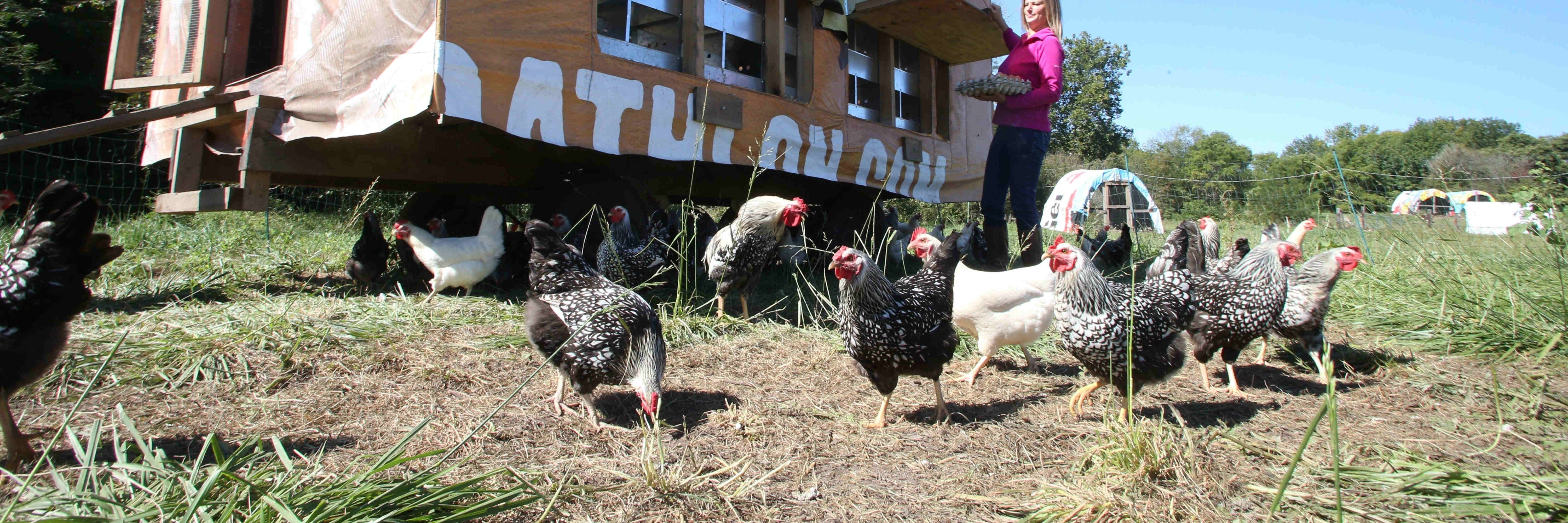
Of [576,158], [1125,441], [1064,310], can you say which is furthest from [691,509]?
[576,158]

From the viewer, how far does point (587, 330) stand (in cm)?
283

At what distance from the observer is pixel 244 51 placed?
465 cm

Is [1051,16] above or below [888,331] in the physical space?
above

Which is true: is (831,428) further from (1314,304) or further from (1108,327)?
(1314,304)

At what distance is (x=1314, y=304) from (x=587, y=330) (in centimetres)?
348

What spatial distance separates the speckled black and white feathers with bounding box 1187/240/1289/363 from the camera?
3.35 meters

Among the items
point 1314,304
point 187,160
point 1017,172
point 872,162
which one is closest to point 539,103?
point 187,160

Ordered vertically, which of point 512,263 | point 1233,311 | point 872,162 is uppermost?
point 872,162

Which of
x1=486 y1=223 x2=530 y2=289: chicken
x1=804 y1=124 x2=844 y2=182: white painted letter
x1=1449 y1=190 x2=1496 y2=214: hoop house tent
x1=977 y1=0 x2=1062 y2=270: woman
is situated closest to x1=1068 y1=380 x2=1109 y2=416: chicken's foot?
x1=977 y1=0 x2=1062 y2=270: woman

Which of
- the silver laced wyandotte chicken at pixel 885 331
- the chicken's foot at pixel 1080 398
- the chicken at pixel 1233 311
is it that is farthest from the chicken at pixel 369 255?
the chicken at pixel 1233 311

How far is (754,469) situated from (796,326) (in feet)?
7.31

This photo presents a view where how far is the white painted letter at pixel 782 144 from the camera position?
527 cm

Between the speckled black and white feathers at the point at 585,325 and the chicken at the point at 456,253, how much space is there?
161 cm

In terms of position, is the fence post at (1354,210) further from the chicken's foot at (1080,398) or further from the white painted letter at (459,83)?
the white painted letter at (459,83)
